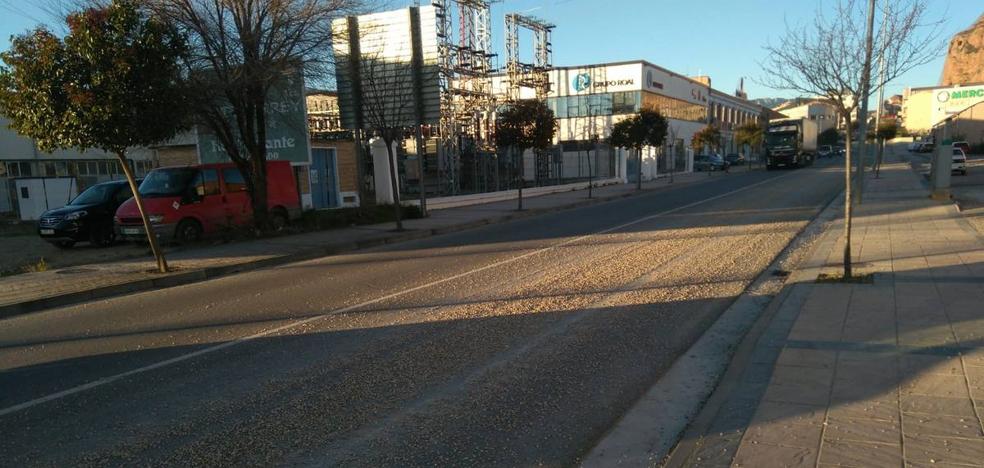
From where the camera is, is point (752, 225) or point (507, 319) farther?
point (752, 225)

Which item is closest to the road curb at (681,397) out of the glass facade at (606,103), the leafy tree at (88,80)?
the leafy tree at (88,80)

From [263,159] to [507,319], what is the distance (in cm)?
1079

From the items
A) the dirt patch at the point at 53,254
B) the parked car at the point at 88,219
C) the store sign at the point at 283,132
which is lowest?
the dirt patch at the point at 53,254

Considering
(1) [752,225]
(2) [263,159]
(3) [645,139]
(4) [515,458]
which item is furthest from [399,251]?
(3) [645,139]

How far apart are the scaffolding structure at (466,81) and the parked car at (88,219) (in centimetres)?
1744

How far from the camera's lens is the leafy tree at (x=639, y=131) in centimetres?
3162

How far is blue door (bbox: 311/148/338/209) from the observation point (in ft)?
75.9

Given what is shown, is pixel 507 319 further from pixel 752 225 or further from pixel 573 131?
pixel 573 131

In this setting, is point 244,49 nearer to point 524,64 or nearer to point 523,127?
point 523,127

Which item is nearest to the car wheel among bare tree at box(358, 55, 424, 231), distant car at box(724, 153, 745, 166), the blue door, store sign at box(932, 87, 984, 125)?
bare tree at box(358, 55, 424, 231)

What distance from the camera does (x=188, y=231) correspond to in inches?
561

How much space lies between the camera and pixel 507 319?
22.4 ft

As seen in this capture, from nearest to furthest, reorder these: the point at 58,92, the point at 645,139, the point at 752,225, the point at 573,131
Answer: the point at 58,92
the point at 752,225
the point at 645,139
the point at 573,131

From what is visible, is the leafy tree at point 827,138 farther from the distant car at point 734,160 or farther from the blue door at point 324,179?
the blue door at point 324,179
